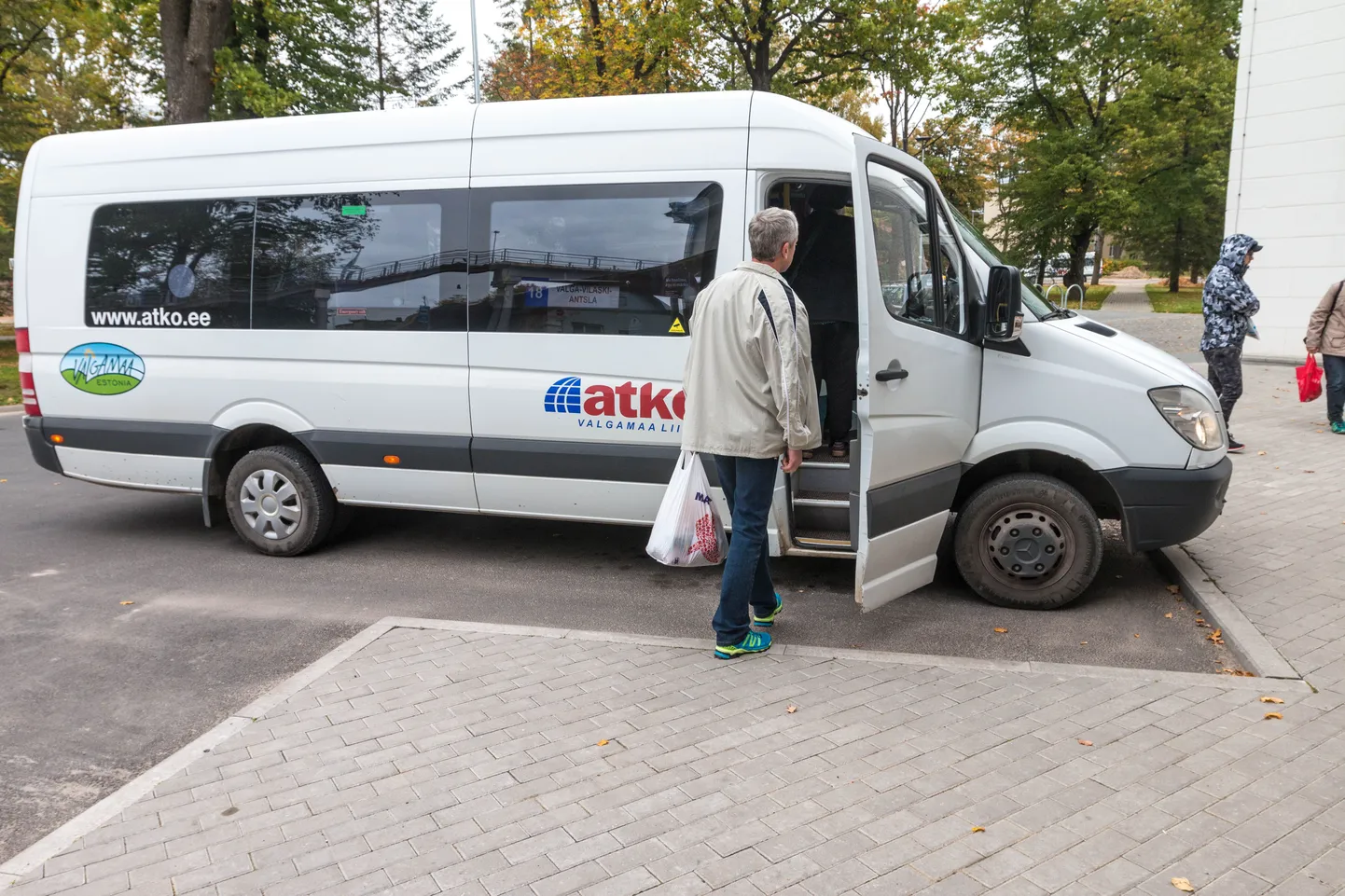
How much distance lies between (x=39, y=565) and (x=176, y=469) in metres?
1.02

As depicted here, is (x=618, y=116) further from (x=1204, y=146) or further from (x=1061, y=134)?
(x=1204, y=146)

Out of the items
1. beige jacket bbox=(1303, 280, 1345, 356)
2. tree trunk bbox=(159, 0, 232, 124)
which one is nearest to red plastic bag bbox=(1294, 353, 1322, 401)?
beige jacket bbox=(1303, 280, 1345, 356)

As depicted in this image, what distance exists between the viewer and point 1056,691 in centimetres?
404

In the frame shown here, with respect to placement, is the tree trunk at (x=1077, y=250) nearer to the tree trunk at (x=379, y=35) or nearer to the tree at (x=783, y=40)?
the tree at (x=783, y=40)

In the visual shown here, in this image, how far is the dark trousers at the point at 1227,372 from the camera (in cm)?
886

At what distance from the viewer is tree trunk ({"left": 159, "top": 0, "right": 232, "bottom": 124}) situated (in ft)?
45.5

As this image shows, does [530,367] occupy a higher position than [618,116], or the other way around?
[618,116]

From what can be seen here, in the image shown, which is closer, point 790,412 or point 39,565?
point 790,412

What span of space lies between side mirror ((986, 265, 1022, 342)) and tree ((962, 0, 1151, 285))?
3039cm

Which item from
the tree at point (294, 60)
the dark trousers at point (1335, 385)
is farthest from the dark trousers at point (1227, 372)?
the tree at point (294, 60)

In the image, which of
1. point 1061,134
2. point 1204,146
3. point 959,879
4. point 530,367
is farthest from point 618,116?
point 1204,146

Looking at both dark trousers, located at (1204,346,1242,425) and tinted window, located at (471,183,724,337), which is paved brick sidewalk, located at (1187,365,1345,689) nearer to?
dark trousers, located at (1204,346,1242,425)

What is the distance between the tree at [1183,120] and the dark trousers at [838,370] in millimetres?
30223

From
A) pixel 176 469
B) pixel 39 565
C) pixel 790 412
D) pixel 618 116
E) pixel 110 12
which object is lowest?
pixel 39 565
